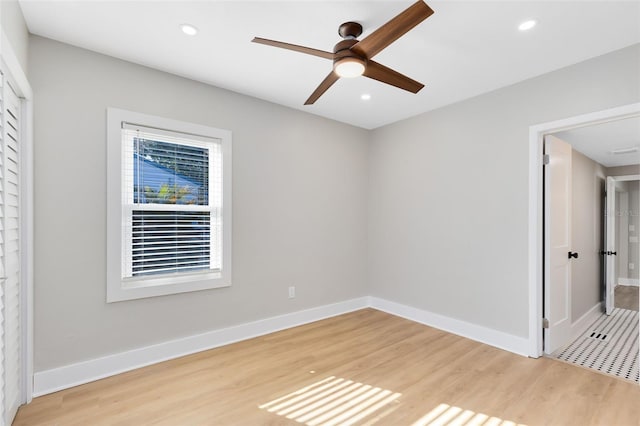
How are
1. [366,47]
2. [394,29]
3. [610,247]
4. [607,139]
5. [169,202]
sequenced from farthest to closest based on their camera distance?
[610,247] < [607,139] < [169,202] < [366,47] < [394,29]

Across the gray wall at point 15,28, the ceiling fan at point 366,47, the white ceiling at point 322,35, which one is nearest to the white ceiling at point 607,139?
the white ceiling at point 322,35

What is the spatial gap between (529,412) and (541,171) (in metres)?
2.07

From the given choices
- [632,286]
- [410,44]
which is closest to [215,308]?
[410,44]

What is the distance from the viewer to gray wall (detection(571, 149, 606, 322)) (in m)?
3.70

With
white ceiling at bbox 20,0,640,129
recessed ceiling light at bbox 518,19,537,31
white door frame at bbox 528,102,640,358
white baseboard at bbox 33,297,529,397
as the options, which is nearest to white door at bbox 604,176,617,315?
white door frame at bbox 528,102,640,358

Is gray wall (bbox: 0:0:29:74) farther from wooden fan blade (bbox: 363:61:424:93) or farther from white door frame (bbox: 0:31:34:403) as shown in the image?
wooden fan blade (bbox: 363:61:424:93)

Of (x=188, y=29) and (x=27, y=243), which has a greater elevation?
(x=188, y=29)

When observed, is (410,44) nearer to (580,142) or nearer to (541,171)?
(541,171)

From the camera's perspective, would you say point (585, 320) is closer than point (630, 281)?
Yes

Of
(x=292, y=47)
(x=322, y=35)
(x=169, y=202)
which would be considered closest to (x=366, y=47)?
(x=292, y=47)

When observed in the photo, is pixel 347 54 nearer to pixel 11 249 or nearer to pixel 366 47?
pixel 366 47

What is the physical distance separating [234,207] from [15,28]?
6.52ft

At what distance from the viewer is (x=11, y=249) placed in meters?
1.88

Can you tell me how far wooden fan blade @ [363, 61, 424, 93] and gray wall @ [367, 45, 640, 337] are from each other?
4.63 ft
